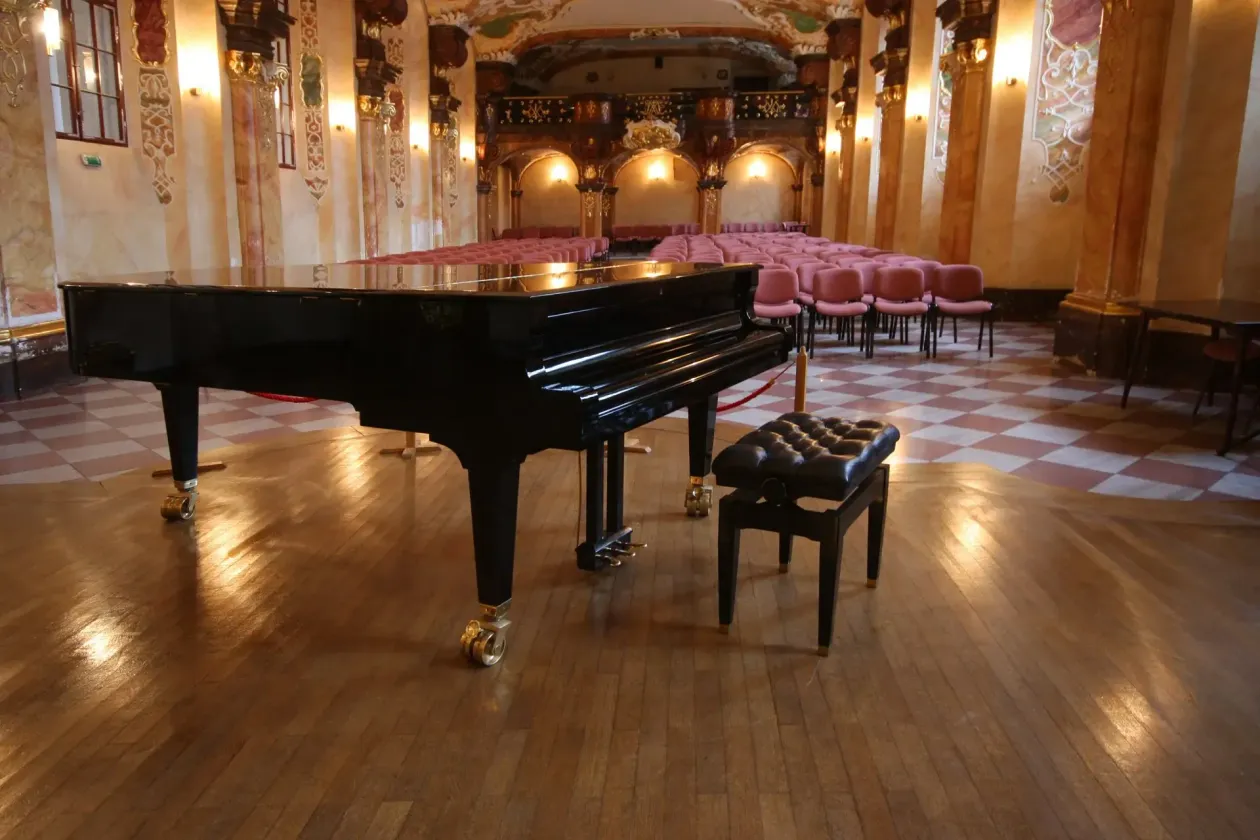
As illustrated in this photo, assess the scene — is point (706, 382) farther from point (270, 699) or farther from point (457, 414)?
point (270, 699)

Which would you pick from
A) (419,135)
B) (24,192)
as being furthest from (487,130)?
(24,192)

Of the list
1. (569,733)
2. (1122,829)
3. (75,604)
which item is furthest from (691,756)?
(75,604)

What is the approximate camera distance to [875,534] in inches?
119

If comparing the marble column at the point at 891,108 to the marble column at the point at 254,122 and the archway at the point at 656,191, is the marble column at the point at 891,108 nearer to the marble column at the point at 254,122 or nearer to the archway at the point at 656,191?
the marble column at the point at 254,122

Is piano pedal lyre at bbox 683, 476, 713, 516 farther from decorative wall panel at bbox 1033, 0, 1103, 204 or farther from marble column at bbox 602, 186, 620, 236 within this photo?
marble column at bbox 602, 186, 620, 236

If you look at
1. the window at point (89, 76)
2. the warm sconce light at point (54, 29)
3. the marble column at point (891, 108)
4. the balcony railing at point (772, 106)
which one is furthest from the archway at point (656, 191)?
the warm sconce light at point (54, 29)

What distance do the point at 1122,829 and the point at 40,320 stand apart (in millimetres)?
7409

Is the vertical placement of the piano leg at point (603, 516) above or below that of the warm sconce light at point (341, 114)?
below

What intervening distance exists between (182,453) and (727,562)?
2.36 m

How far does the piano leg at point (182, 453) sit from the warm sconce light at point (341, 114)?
11.7 meters

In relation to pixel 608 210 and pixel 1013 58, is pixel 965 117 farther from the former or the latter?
pixel 608 210

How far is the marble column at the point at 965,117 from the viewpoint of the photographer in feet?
36.3

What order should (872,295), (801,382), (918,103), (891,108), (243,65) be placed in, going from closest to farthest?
(801,382)
(872,295)
(243,65)
(918,103)
(891,108)

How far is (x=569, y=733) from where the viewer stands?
2139 mm
